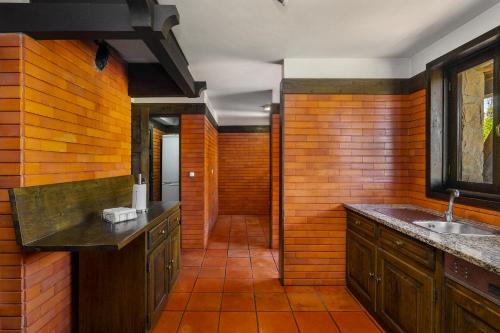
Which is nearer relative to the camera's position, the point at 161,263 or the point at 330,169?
the point at 161,263

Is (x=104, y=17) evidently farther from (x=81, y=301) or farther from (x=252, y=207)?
(x=252, y=207)

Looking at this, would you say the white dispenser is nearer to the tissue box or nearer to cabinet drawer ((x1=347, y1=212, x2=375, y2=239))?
the tissue box

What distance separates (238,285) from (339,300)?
111 centimetres

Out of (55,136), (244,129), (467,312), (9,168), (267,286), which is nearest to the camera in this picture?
(467,312)

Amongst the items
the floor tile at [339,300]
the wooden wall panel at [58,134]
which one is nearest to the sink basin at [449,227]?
the floor tile at [339,300]

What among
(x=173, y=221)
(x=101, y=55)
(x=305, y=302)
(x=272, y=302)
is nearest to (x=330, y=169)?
(x=305, y=302)

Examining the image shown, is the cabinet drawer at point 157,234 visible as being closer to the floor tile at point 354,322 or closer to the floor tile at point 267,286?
the floor tile at point 267,286

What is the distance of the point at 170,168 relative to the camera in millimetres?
5781

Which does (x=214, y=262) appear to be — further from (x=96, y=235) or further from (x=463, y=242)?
(x=463, y=242)

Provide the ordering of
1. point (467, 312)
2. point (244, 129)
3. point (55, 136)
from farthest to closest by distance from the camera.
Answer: point (244, 129) → point (55, 136) → point (467, 312)

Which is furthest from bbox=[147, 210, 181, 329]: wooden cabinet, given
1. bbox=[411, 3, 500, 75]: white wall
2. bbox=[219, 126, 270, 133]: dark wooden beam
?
bbox=[219, 126, 270, 133]: dark wooden beam

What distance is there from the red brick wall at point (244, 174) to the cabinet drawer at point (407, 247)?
5567mm

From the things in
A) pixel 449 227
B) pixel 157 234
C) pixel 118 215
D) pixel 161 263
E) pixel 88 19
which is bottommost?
pixel 161 263

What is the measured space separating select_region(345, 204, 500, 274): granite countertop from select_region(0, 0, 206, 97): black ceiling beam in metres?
2.15
